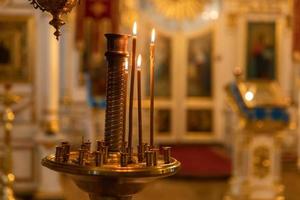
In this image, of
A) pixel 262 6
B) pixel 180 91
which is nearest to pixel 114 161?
pixel 262 6

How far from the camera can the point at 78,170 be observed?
6.61 ft

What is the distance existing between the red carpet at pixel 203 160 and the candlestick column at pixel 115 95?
6456 millimetres

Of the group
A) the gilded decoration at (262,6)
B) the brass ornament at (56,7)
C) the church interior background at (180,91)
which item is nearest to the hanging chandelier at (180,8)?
the church interior background at (180,91)

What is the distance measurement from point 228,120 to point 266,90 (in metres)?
4.09

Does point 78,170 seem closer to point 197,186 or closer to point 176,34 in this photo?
point 197,186

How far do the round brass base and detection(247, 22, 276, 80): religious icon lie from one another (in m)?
8.59

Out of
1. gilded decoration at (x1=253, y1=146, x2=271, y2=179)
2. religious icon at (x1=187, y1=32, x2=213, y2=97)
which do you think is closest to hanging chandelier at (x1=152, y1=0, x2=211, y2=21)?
religious icon at (x1=187, y1=32, x2=213, y2=97)

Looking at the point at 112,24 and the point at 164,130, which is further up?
the point at 112,24

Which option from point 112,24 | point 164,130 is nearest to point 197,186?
point 112,24

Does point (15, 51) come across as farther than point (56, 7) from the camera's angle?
Yes

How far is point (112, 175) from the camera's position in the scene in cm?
198

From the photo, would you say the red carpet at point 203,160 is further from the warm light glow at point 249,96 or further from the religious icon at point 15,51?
the religious icon at point 15,51

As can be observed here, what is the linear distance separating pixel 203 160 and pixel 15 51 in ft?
12.4

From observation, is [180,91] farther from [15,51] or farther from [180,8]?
[15,51]
